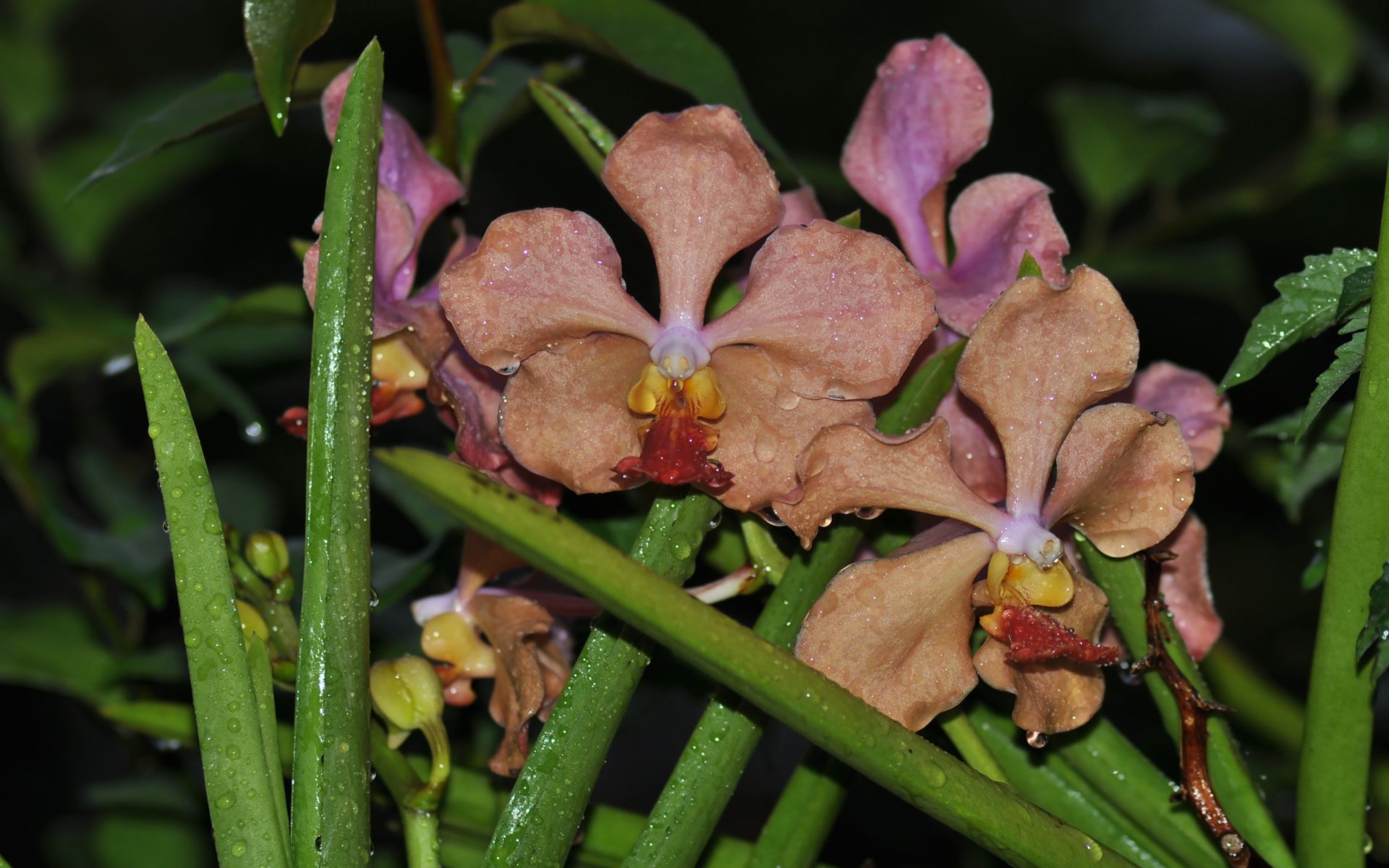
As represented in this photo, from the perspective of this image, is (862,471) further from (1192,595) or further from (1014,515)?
(1192,595)

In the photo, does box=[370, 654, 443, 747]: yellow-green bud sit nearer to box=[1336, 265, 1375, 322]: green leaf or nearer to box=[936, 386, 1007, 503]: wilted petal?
box=[936, 386, 1007, 503]: wilted petal

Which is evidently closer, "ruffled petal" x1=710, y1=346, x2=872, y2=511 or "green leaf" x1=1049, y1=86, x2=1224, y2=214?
"ruffled petal" x1=710, y1=346, x2=872, y2=511

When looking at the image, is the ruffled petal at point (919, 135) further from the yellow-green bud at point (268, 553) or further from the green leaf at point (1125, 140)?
the green leaf at point (1125, 140)

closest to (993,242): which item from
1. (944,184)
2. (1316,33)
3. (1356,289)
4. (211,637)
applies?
(944,184)

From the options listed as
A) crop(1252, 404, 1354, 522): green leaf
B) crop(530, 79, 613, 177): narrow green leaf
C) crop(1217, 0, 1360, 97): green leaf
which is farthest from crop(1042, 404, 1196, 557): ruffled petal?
crop(1217, 0, 1360, 97): green leaf

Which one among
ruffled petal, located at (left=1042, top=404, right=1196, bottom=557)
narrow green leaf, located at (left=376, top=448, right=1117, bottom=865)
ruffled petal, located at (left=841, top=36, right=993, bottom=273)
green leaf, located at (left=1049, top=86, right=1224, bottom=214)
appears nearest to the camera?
narrow green leaf, located at (left=376, top=448, right=1117, bottom=865)

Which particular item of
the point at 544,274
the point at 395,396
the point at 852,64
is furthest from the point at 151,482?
the point at 852,64
